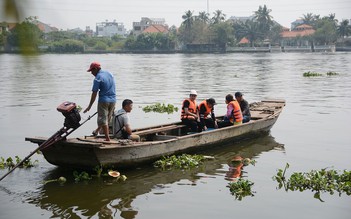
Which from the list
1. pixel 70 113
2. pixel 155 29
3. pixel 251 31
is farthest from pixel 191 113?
pixel 155 29

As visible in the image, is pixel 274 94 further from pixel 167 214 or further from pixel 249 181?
pixel 167 214

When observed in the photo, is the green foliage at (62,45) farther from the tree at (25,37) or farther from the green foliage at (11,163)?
the green foliage at (11,163)

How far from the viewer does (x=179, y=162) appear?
9.37 m

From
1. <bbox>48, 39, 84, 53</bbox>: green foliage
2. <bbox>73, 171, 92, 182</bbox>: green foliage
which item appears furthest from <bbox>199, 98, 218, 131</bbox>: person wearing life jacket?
<bbox>48, 39, 84, 53</bbox>: green foliage

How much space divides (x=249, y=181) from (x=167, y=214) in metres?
2.10

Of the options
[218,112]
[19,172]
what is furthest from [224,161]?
[218,112]

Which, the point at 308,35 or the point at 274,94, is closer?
the point at 274,94

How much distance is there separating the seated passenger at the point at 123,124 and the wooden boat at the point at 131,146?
330 millimetres

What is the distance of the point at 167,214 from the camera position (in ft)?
22.7

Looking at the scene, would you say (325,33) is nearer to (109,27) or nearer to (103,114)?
(103,114)

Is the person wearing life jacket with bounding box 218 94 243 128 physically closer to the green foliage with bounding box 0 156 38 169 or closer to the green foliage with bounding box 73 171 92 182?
the green foliage with bounding box 73 171 92 182

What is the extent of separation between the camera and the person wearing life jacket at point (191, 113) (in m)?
10.7

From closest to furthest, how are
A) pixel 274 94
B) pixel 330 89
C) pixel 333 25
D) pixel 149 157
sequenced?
pixel 149 157, pixel 274 94, pixel 330 89, pixel 333 25

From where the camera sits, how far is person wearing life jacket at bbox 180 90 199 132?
10.7 metres
